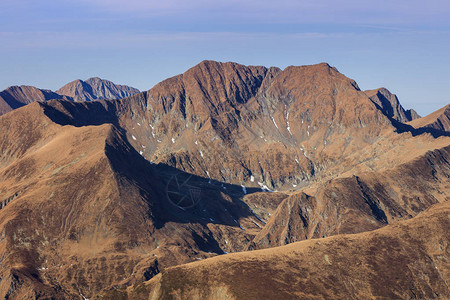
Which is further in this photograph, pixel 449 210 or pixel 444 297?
pixel 449 210

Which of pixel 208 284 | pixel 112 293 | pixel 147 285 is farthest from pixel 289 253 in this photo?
pixel 112 293

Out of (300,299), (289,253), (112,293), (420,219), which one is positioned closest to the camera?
(300,299)

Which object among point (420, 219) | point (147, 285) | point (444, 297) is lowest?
point (444, 297)

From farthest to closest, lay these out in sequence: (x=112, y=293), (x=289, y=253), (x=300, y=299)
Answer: (x=289, y=253), (x=112, y=293), (x=300, y=299)

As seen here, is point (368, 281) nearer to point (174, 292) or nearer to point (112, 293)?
point (174, 292)

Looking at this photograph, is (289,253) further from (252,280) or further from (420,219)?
(420,219)

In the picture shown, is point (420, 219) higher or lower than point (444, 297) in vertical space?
higher
